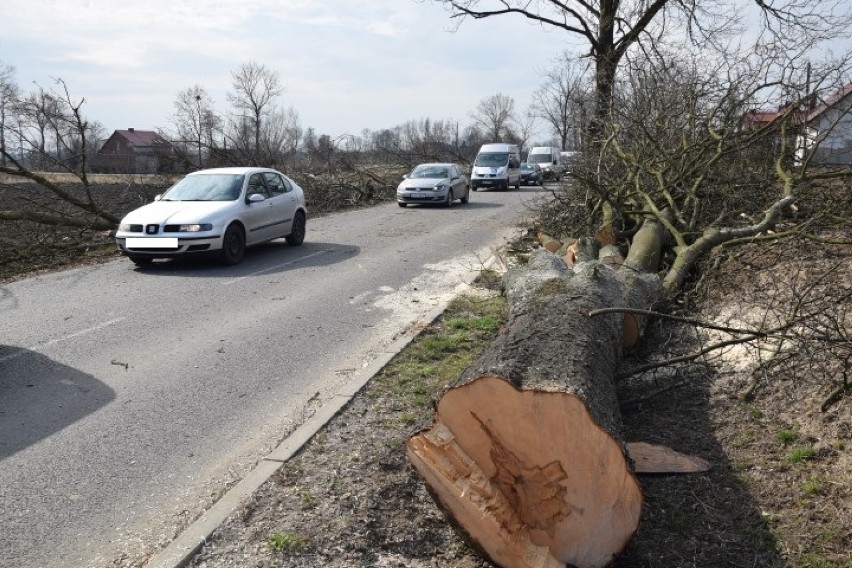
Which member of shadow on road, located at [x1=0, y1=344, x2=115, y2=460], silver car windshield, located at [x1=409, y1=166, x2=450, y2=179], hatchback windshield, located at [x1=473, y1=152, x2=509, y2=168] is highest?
hatchback windshield, located at [x1=473, y1=152, x2=509, y2=168]

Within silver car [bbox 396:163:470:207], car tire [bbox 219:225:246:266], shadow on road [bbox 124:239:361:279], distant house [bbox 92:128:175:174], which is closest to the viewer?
shadow on road [bbox 124:239:361:279]

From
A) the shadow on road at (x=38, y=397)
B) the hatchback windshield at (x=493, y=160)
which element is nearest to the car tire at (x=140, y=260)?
the shadow on road at (x=38, y=397)

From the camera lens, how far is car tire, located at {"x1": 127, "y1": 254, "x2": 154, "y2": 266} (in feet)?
37.9

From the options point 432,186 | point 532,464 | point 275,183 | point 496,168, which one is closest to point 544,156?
point 496,168

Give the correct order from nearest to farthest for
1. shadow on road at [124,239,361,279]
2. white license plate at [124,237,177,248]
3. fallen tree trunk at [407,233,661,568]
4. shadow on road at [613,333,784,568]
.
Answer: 1. fallen tree trunk at [407,233,661,568]
2. shadow on road at [613,333,784,568]
3. white license plate at [124,237,177,248]
4. shadow on road at [124,239,361,279]

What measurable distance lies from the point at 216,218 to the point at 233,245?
0.61 m

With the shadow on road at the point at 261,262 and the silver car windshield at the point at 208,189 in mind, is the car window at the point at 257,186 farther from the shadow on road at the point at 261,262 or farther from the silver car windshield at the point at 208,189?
the shadow on road at the point at 261,262

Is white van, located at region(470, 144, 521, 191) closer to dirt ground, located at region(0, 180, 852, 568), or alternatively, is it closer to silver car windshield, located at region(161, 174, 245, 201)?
silver car windshield, located at region(161, 174, 245, 201)

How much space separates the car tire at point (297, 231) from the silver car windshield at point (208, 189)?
5.65ft

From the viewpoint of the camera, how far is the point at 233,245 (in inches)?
472

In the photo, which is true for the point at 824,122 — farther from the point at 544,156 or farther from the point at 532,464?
the point at 544,156

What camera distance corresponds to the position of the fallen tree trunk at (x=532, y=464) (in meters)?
3.06

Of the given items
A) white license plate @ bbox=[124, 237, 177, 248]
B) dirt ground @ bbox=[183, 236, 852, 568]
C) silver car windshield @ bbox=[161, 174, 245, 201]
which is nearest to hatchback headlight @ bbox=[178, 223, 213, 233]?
white license plate @ bbox=[124, 237, 177, 248]

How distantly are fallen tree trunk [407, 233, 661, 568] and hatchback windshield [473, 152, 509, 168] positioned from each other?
29882mm
